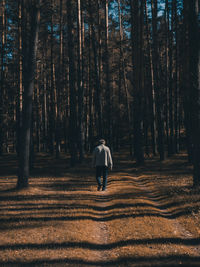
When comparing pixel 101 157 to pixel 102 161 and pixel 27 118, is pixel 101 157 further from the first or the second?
pixel 27 118

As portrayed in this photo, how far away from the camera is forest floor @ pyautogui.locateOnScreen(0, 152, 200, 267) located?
18.6 ft

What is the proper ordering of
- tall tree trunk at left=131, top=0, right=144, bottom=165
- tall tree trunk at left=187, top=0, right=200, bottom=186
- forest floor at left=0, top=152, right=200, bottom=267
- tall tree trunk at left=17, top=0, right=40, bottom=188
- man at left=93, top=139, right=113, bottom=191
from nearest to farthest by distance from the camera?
forest floor at left=0, top=152, right=200, bottom=267, tall tree trunk at left=17, top=0, right=40, bottom=188, tall tree trunk at left=187, top=0, right=200, bottom=186, man at left=93, top=139, right=113, bottom=191, tall tree trunk at left=131, top=0, right=144, bottom=165

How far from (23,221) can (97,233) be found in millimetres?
2189

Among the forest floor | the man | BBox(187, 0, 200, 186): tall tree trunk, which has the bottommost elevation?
the forest floor

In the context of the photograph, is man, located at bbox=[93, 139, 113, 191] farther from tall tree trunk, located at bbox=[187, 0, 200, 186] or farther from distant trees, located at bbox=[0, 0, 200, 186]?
tall tree trunk, located at bbox=[187, 0, 200, 186]

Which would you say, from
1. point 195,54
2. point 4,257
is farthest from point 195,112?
point 4,257

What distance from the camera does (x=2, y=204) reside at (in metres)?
9.91

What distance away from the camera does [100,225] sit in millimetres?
7918

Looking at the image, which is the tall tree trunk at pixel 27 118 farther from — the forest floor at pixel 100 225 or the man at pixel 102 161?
the man at pixel 102 161

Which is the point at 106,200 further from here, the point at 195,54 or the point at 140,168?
the point at 140,168

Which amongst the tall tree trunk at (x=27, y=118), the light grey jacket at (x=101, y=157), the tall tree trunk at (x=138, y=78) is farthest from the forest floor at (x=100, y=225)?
the tall tree trunk at (x=138, y=78)

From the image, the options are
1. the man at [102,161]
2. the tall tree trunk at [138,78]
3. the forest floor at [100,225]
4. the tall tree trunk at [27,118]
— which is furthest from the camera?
the tall tree trunk at [138,78]

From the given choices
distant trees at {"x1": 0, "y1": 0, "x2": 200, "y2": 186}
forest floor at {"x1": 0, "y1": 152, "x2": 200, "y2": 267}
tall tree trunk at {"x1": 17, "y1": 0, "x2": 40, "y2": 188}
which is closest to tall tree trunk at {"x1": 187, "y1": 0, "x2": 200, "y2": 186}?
distant trees at {"x1": 0, "y1": 0, "x2": 200, "y2": 186}

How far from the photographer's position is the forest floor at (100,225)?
18.6 feet
